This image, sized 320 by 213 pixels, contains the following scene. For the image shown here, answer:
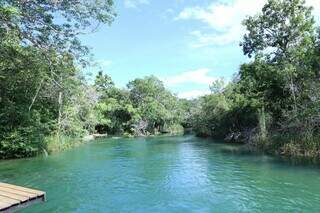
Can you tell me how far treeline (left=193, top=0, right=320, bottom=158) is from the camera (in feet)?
69.1

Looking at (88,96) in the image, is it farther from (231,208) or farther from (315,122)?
(231,208)

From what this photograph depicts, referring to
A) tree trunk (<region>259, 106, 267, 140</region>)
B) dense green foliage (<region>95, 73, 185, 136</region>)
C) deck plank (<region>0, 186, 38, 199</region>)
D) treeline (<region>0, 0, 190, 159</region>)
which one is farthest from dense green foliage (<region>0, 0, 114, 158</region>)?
dense green foliage (<region>95, 73, 185, 136</region>)

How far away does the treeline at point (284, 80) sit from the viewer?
2105 centimetres

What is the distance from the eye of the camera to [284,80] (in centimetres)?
2480

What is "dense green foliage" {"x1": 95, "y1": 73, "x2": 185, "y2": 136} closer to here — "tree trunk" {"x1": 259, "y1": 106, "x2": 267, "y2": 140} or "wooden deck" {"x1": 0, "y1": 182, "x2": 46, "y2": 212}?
"tree trunk" {"x1": 259, "y1": 106, "x2": 267, "y2": 140}

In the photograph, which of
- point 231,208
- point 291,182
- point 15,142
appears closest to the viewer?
point 231,208

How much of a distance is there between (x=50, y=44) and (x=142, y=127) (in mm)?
40528

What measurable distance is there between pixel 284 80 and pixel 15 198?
21423mm

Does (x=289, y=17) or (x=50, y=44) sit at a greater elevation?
(x=289, y=17)

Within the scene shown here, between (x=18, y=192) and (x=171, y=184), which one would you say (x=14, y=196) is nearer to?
(x=18, y=192)

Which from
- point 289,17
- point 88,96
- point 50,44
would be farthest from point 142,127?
point 50,44

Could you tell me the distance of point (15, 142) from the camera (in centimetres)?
2191

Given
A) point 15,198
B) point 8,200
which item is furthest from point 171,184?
point 8,200

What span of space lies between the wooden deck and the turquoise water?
361 cm
